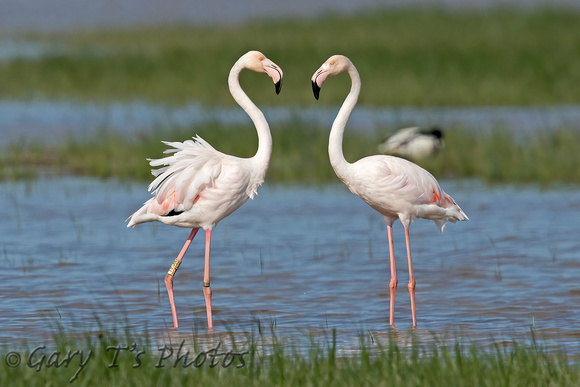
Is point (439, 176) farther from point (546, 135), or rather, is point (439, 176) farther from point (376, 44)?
point (376, 44)

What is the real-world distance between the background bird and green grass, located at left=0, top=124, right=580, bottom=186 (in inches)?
8.0

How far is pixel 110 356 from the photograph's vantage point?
6379 millimetres

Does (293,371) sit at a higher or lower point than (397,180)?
lower

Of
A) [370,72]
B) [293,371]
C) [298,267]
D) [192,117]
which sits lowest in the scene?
[293,371]

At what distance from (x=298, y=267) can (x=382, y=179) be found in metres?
2.56

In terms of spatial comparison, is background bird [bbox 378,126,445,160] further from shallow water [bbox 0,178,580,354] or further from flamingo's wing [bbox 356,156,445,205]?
flamingo's wing [bbox 356,156,445,205]

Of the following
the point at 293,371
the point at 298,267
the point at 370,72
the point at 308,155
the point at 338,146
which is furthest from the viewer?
the point at 370,72

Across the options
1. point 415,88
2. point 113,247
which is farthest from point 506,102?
point 113,247

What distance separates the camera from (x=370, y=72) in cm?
2862

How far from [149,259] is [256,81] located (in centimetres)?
1766

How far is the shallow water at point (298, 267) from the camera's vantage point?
332 inches

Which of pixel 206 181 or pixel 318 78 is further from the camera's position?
pixel 206 181

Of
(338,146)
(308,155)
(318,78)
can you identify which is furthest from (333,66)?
(308,155)

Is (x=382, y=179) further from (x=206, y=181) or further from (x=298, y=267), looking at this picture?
(x=298, y=267)
